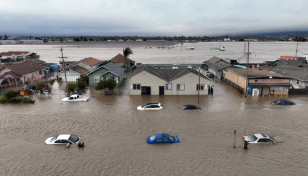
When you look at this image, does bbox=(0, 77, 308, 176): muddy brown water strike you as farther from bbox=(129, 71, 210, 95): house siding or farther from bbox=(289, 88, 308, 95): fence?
bbox=(289, 88, 308, 95): fence

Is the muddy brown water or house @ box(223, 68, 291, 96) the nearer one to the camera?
the muddy brown water

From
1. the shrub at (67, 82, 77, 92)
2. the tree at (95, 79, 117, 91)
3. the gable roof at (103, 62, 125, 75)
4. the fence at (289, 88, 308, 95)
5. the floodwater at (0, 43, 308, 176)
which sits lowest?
the floodwater at (0, 43, 308, 176)

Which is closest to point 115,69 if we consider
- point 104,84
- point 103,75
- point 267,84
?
point 103,75

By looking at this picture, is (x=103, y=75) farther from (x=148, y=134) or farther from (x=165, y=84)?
(x=148, y=134)

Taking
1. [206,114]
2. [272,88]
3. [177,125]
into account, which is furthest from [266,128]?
[272,88]

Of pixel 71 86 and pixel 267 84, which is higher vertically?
pixel 267 84

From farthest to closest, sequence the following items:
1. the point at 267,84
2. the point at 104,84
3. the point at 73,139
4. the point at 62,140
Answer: the point at 267,84 < the point at 104,84 < the point at 73,139 < the point at 62,140

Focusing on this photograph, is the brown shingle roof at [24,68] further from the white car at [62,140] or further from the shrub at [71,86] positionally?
the white car at [62,140]

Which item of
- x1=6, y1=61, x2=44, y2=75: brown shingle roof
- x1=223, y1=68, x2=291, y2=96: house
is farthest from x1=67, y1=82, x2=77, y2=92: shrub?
x1=223, y1=68, x2=291, y2=96: house
